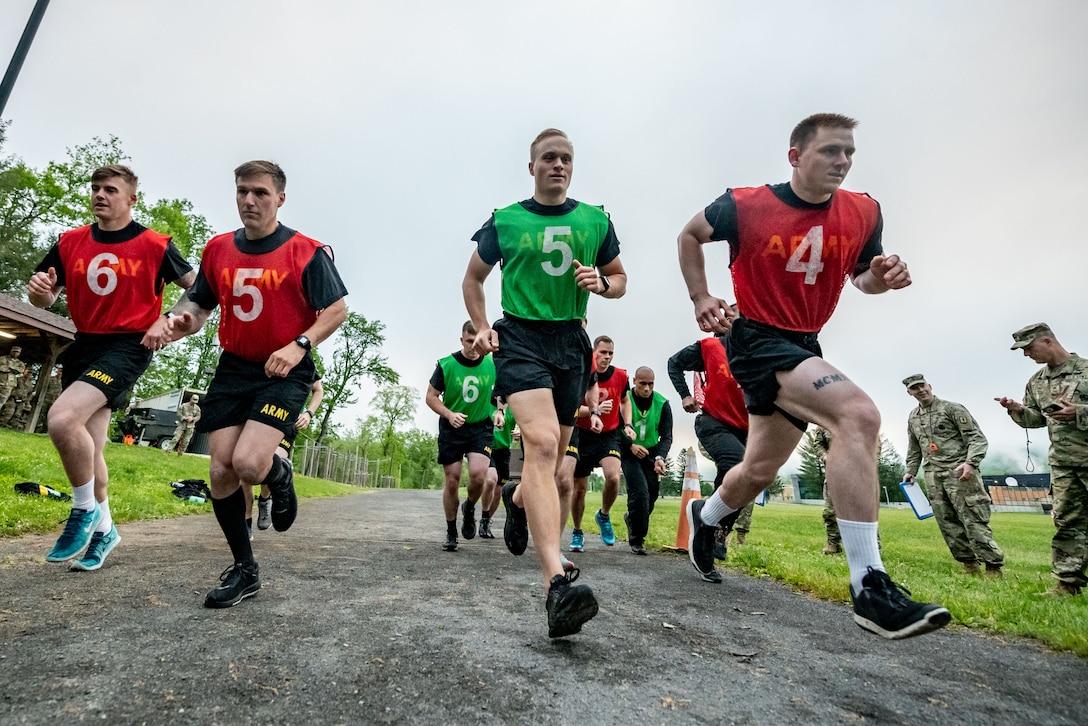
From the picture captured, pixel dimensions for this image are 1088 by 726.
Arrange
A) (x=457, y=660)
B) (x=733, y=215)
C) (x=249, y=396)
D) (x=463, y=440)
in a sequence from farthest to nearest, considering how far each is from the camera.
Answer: (x=463, y=440) < (x=249, y=396) < (x=733, y=215) < (x=457, y=660)

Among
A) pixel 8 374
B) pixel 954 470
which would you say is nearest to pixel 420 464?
pixel 8 374

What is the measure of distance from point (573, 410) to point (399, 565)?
7.56 ft

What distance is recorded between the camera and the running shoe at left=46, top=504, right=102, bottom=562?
12.6ft

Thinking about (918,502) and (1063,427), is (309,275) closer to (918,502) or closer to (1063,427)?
(1063,427)

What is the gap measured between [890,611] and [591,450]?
18.8ft

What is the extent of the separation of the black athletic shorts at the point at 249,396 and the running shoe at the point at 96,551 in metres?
1.33

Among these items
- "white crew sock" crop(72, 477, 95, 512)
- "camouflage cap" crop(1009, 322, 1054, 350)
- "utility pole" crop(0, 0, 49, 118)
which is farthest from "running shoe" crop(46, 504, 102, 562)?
"camouflage cap" crop(1009, 322, 1054, 350)

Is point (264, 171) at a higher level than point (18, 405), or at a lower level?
higher

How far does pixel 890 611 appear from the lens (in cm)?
217

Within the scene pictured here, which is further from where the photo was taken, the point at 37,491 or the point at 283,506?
the point at 37,491

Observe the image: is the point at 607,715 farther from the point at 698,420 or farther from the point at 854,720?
the point at 698,420

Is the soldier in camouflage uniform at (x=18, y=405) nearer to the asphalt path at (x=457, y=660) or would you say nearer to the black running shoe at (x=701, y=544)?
the asphalt path at (x=457, y=660)

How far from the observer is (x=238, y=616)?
2836mm

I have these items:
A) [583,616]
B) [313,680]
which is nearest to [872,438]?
[583,616]
